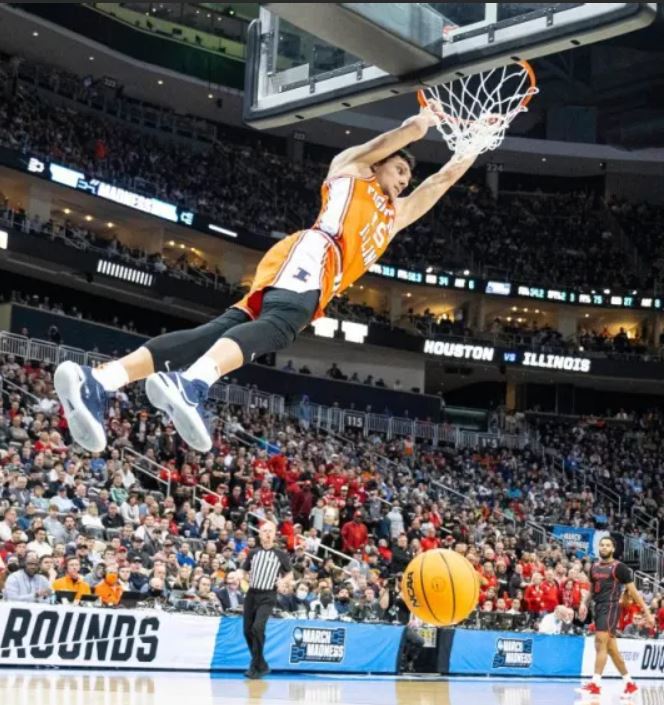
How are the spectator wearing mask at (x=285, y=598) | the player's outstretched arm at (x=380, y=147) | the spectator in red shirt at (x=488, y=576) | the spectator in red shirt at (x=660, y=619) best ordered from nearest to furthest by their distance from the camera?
the player's outstretched arm at (x=380, y=147) → the spectator wearing mask at (x=285, y=598) → the spectator in red shirt at (x=488, y=576) → the spectator in red shirt at (x=660, y=619)

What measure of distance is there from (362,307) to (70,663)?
3267cm

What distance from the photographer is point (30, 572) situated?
15.1 m

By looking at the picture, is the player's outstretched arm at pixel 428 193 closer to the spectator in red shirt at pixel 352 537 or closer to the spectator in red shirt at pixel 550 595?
the spectator in red shirt at pixel 550 595

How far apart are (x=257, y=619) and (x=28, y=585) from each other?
2943 millimetres

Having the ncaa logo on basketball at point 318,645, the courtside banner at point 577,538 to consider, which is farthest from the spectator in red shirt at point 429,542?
the courtside banner at point 577,538

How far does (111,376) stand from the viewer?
6875mm

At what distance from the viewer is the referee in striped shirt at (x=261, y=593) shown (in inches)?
604

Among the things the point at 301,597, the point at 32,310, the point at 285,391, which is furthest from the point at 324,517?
the point at 285,391

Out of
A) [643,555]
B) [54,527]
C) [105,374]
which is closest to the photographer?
[105,374]

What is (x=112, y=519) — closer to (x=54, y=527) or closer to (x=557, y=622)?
(x=54, y=527)

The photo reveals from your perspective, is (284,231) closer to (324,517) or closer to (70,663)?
(324,517)

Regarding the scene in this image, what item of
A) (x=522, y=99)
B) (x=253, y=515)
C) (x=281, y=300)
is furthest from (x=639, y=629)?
(x=281, y=300)

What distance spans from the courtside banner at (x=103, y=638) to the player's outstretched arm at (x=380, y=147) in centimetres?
818

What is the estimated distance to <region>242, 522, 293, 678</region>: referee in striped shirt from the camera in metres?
15.3
